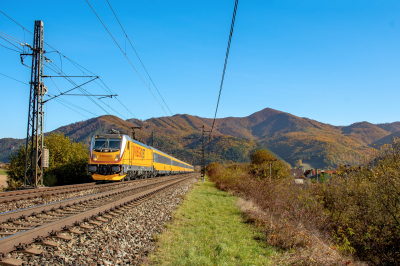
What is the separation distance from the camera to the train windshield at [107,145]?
759 inches

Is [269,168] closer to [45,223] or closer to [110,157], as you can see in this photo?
[110,157]

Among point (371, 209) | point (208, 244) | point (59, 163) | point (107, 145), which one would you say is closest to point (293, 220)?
point (371, 209)

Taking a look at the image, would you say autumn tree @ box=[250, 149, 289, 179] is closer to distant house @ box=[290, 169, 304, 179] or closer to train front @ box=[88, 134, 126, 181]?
distant house @ box=[290, 169, 304, 179]

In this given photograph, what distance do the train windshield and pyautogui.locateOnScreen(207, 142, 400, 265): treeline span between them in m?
11.2

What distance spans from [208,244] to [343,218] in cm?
594

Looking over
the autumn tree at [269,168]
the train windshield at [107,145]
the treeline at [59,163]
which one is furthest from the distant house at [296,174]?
the treeline at [59,163]

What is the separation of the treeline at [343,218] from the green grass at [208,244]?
57 cm

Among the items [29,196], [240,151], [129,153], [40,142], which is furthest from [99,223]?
[240,151]

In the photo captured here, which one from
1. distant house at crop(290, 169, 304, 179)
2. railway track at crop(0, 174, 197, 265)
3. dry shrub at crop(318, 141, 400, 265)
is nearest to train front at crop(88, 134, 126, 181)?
railway track at crop(0, 174, 197, 265)

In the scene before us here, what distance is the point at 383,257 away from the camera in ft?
26.8

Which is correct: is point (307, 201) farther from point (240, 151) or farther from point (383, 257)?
point (240, 151)

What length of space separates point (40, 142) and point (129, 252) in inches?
599

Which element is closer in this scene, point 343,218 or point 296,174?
point 343,218

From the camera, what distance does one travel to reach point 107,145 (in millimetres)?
19484
